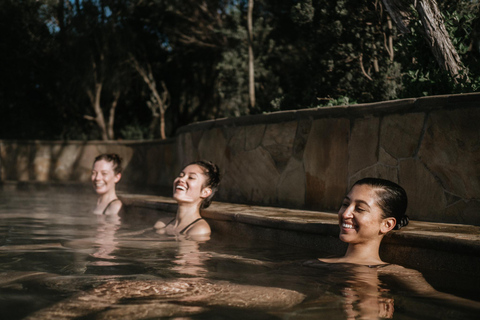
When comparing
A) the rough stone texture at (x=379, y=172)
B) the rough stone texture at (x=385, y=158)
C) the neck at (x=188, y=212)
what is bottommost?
the neck at (x=188, y=212)

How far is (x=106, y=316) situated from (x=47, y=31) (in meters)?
15.2

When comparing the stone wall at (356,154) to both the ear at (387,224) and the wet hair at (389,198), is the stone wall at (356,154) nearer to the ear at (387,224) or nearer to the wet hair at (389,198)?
the wet hair at (389,198)

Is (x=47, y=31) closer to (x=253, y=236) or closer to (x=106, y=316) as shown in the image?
(x=253, y=236)

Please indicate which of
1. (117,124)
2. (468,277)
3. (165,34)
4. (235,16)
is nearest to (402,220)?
(468,277)

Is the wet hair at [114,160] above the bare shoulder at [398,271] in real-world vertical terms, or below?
above

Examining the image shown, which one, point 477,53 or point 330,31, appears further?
point 330,31

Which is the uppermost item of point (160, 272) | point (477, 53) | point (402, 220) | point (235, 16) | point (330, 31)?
point (235, 16)

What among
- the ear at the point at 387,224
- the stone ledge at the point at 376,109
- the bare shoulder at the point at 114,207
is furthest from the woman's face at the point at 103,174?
the ear at the point at 387,224

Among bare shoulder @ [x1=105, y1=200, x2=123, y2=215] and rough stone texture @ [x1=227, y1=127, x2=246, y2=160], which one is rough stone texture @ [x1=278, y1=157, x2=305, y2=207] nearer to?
rough stone texture @ [x1=227, y1=127, x2=246, y2=160]

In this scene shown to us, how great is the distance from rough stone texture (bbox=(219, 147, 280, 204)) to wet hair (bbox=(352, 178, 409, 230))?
269cm

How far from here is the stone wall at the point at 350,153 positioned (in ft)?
15.0

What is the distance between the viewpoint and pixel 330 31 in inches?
326

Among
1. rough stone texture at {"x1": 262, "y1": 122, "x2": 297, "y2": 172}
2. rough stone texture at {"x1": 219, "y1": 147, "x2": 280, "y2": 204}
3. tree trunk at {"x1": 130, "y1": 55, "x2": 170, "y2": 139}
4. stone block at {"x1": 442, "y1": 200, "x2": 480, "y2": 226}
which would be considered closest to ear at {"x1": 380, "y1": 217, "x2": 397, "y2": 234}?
stone block at {"x1": 442, "y1": 200, "x2": 480, "y2": 226}

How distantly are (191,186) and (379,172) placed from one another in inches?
69.1
